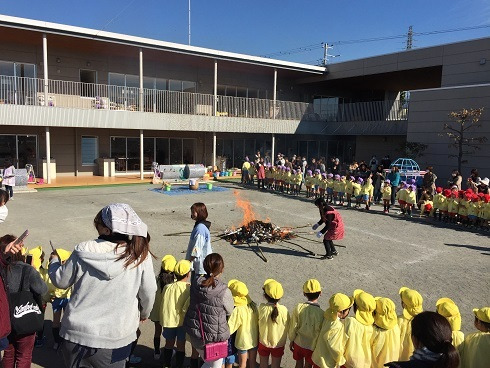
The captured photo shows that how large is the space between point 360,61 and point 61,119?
18610 millimetres

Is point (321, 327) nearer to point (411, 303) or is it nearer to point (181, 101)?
point (411, 303)

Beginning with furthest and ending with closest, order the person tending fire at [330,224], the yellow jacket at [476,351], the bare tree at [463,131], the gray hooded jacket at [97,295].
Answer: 1. the bare tree at [463,131]
2. the person tending fire at [330,224]
3. the yellow jacket at [476,351]
4. the gray hooded jacket at [97,295]

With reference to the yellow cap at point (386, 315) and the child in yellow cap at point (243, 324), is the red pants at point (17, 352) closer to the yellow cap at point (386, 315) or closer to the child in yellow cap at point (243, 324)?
the child in yellow cap at point (243, 324)

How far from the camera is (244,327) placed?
12.8 feet

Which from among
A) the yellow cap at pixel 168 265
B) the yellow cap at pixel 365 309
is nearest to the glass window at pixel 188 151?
the yellow cap at pixel 168 265

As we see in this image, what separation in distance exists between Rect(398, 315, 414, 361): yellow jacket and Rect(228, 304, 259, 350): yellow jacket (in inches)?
55.2

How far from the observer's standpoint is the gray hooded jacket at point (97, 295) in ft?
8.12

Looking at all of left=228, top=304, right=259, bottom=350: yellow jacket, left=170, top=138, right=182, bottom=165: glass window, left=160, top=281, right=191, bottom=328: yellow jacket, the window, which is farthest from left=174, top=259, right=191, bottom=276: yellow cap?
left=170, top=138, right=182, bottom=165: glass window

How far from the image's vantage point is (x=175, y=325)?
399 centimetres

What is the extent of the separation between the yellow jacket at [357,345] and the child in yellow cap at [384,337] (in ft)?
0.26

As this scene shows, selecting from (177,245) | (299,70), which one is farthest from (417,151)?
(177,245)

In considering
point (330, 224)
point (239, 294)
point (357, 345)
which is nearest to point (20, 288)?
point (239, 294)

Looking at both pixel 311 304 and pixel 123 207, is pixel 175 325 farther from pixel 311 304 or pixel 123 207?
pixel 123 207

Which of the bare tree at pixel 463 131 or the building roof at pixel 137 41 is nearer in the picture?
the building roof at pixel 137 41
